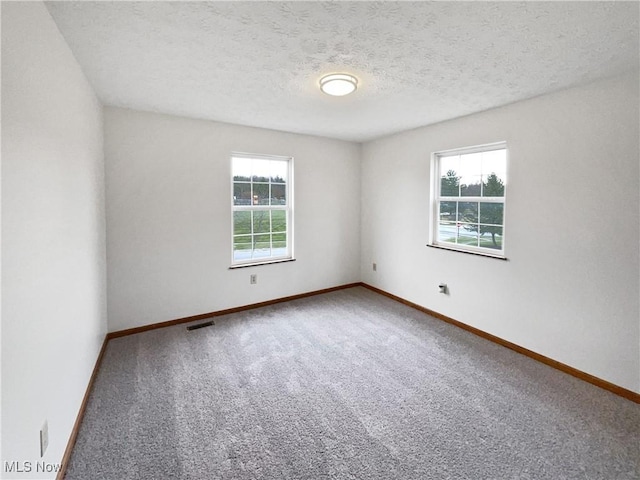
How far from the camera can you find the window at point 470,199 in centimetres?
321

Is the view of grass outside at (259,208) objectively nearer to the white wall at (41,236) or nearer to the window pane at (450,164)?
the white wall at (41,236)

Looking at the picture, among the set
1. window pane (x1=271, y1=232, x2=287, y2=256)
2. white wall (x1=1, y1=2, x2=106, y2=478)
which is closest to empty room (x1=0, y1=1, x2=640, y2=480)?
white wall (x1=1, y1=2, x2=106, y2=478)

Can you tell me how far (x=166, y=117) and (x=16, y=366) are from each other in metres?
A: 2.85

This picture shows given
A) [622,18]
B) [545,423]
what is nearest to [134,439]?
[545,423]

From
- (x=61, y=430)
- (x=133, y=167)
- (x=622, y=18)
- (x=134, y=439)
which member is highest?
(x=622, y=18)

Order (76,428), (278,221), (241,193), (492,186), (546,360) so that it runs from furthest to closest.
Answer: (278,221), (241,193), (492,186), (546,360), (76,428)

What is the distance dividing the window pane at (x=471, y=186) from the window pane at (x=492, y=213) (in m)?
0.16

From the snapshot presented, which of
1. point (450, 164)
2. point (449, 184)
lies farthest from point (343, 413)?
point (450, 164)

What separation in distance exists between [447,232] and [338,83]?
232 centimetres

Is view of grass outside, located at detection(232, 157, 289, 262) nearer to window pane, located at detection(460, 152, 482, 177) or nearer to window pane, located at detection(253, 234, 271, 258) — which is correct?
window pane, located at detection(253, 234, 271, 258)

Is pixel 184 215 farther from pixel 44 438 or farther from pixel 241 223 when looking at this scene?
pixel 44 438

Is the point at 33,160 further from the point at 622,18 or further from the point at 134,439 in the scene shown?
the point at 622,18

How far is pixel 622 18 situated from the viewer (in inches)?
62.5

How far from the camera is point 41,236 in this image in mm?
1448
